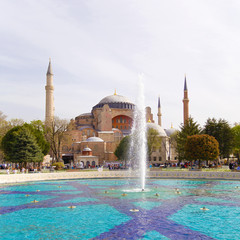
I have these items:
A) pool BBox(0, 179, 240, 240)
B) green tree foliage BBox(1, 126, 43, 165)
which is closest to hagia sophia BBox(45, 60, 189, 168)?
green tree foliage BBox(1, 126, 43, 165)

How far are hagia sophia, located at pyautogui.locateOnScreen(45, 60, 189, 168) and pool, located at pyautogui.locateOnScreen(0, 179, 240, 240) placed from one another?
26.3m

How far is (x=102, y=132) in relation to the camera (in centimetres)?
5369

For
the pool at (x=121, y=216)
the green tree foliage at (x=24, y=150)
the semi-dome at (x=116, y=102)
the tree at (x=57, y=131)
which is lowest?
the pool at (x=121, y=216)

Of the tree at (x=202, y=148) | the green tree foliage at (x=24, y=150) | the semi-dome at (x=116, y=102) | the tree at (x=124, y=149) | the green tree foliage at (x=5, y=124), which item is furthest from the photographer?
the semi-dome at (x=116, y=102)

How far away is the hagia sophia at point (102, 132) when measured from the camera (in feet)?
155

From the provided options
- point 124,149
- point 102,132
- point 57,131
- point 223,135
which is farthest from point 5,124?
point 223,135

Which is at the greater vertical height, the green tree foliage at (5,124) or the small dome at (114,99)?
the small dome at (114,99)

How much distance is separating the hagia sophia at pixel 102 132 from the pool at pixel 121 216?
86.3 ft

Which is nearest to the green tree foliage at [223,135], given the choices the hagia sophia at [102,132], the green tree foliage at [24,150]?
the hagia sophia at [102,132]

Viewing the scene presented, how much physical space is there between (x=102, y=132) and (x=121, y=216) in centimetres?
4453

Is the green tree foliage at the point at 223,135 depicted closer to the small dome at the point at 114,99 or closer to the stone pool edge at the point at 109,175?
the stone pool edge at the point at 109,175

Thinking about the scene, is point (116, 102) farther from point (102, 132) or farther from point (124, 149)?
point (124, 149)

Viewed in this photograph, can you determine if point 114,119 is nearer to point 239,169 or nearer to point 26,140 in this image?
point 26,140

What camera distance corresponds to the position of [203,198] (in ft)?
42.0
